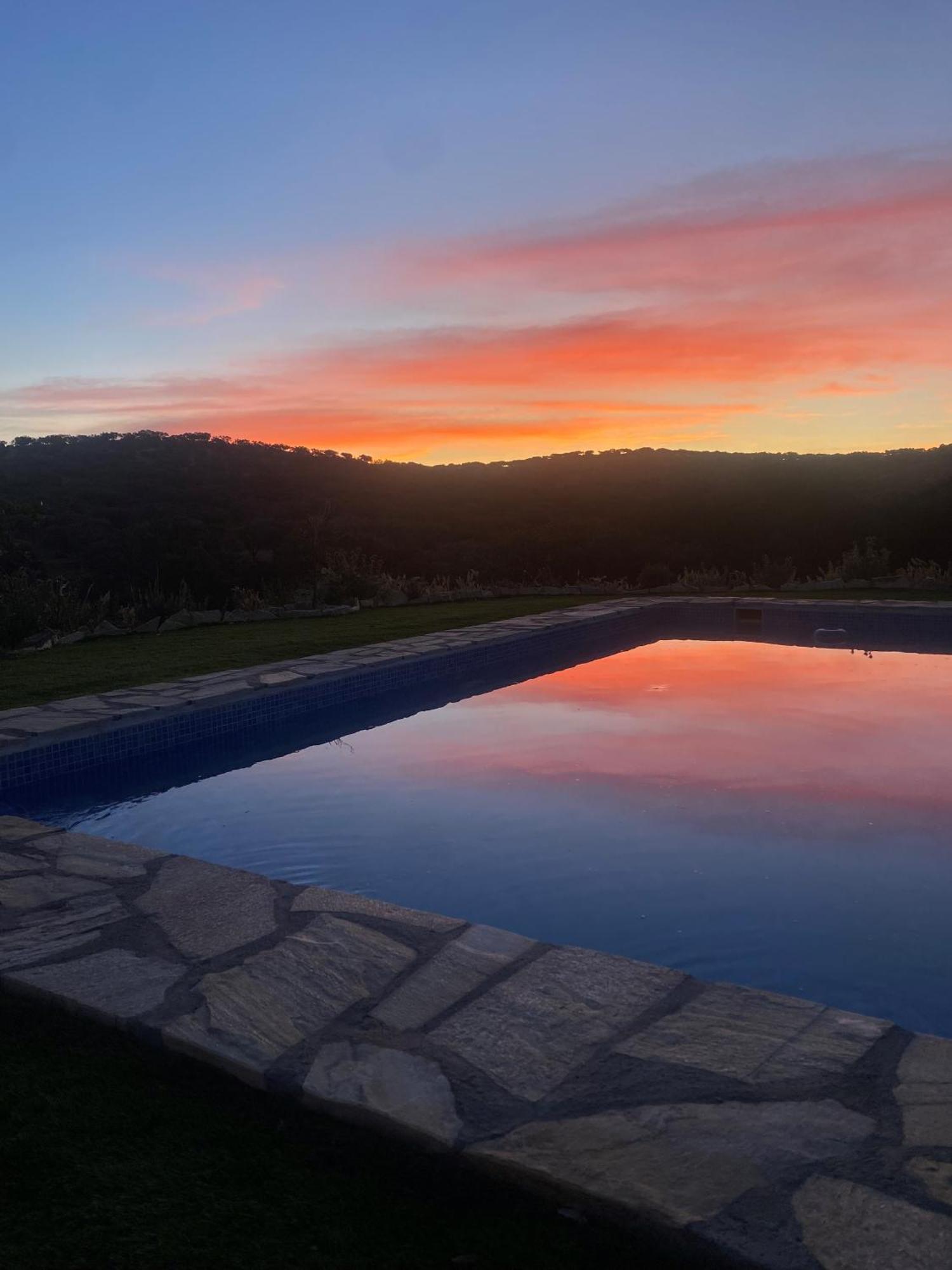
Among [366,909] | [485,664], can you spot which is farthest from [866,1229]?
[485,664]

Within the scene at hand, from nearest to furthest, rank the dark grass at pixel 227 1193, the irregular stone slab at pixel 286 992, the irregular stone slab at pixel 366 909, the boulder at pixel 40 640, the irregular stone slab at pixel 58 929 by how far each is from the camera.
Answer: the dark grass at pixel 227 1193 < the irregular stone slab at pixel 286 992 < the irregular stone slab at pixel 58 929 < the irregular stone slab at pixel 366 909 < the boulder at pixel 40 640

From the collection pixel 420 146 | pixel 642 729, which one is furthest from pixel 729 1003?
pixel 420 146

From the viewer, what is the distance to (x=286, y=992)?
239 cm

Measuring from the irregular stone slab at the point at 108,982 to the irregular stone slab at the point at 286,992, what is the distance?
0.13 metres

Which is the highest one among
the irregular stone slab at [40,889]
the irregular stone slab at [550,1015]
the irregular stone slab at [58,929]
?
the irregular stone slab at [40,889]

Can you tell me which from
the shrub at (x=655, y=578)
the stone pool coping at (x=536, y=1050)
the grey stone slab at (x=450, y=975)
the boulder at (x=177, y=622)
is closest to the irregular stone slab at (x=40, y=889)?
the stone pool coping at (x=536, y=1050)

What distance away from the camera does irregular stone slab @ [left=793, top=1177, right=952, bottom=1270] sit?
1441 mm

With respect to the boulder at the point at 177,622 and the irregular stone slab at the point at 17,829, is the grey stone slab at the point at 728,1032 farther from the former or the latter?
the boulder at the point at 177,622

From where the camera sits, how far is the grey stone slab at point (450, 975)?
2266 mm

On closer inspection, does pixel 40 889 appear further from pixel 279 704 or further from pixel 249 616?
pixel 249 616

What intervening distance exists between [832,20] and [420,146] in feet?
13.8

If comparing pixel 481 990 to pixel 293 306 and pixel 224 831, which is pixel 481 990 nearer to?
pixel 224 831

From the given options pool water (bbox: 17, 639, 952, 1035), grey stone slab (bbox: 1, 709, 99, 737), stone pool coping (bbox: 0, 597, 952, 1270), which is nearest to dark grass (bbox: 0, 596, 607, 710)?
grey stone slab (bbox: 1, 709, 99, 737)

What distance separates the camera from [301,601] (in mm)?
12047
